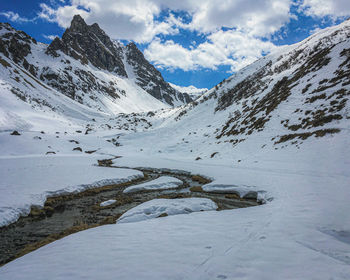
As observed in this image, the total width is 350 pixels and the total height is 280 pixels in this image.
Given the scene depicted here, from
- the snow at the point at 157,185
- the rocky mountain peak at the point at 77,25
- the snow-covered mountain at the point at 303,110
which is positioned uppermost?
the rocky mountain peak at the point at 77,25

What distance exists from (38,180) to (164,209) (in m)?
11.5

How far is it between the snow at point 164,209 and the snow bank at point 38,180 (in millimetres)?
6213

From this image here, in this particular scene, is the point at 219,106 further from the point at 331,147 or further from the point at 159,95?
the point at 159,95

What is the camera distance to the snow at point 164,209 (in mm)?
8750

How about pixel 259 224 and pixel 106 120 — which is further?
pixel 106 120

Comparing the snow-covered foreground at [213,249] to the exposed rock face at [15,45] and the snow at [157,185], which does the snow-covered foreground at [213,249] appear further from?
the exposed rock face at [15,45]

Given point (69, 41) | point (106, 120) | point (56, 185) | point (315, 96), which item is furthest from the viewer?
point (69, 41)

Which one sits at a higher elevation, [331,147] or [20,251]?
[331,147]

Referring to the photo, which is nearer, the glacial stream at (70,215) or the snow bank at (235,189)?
the glacial stream at (70,215)

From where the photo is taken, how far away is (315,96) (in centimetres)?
2405

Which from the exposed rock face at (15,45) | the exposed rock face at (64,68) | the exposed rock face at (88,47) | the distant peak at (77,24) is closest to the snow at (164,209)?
the exposed rock face at (64,68)

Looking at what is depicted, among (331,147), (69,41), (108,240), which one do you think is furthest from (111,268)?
(69,41)

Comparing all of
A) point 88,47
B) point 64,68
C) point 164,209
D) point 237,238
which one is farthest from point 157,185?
point 88,47

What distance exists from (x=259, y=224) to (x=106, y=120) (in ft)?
270
